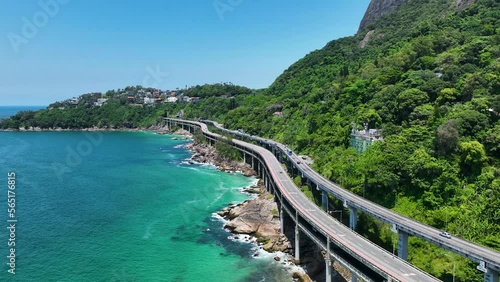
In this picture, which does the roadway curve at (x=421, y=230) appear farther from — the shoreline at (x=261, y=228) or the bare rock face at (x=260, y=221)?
the shoreline at (x=261, y=228)

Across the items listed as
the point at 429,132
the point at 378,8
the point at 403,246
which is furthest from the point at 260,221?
the point at 378,8

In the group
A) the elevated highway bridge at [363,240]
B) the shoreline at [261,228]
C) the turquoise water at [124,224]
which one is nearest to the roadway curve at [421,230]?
the elevated highway bridge at [363,240]

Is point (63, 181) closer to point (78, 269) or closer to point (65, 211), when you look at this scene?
point (65, 211)

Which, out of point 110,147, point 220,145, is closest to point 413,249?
point 220,145

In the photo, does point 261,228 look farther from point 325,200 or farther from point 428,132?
point 428,132

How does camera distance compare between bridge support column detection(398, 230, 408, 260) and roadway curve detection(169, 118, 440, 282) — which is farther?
bridge support column detection(398, 230, 408, 260)

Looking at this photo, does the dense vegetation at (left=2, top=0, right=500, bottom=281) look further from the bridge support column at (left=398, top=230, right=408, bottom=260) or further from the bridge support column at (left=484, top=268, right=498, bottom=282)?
the bridge support column at (left=484, top=268, right=498, bottom=282)

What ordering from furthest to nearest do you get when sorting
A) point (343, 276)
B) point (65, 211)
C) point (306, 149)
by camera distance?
point (306, 149), point (65, 211), point (343, 276)

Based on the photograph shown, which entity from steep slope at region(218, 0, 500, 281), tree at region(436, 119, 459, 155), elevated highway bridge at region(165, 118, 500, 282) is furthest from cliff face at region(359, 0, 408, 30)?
elevated highway bridge at region(165, 118, 500, 282)
